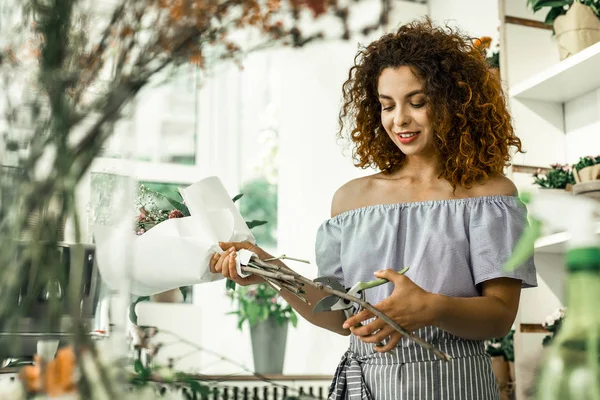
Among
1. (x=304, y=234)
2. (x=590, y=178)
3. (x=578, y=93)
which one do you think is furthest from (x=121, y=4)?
(x=304, y=234)

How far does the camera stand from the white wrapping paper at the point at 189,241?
588mm

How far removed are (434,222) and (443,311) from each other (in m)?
0.28

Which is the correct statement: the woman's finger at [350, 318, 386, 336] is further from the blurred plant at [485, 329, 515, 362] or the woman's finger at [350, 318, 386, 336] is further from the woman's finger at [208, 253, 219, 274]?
the blurred plant at [485, 329, 515, 362]

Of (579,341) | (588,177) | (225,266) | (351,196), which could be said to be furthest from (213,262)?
(588,177)

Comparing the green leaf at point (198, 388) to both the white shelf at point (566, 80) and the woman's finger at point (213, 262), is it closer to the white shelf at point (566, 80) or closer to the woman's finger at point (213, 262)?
the woman's finger at point (213, 262)

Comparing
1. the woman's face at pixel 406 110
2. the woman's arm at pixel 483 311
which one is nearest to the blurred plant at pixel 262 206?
the woman's face at pixel 406 110

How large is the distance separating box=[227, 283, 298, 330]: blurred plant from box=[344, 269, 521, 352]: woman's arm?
1.68 meters

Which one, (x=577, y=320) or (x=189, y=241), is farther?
(x=189, y=241)

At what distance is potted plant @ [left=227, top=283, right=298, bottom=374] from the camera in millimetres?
2744

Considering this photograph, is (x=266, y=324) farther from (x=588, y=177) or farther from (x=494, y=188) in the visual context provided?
(x=494, y=188)

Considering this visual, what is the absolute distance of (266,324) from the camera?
9.08ft

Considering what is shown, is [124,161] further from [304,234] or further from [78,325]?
[304,234]

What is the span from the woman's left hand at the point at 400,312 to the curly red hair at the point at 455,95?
0.41 m

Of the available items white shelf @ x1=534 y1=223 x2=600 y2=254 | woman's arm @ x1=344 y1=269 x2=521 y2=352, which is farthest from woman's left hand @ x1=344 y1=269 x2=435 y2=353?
white shelf @ x1=534 y1=223 x2=600 y2=254
